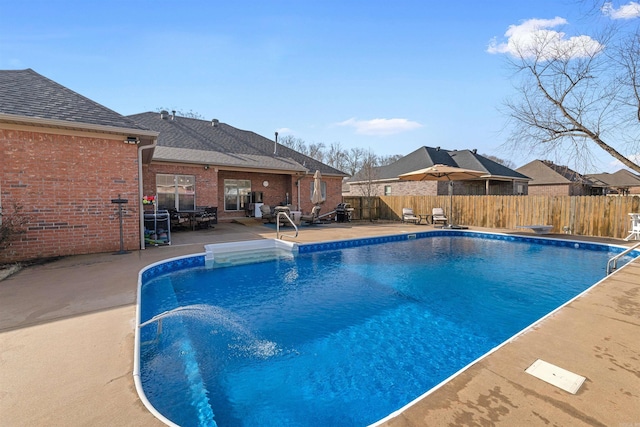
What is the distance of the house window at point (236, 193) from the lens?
15.8 meters

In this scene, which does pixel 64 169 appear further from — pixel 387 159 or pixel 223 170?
pixel 387 159

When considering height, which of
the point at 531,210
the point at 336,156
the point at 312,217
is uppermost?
the point at 336,156

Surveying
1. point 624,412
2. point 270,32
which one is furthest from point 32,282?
point 270,32

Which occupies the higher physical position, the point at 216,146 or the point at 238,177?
the point at 216,146

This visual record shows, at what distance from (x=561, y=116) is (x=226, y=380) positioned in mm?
15850

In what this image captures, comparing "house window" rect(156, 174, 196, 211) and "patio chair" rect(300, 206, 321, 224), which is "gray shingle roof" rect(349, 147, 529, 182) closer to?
"patio chair" rect(300, 206, 321, 224)

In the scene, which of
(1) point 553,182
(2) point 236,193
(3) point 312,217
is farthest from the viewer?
(1) point 553,182

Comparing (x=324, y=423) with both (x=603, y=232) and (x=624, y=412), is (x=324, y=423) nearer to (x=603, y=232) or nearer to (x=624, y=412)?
(x=624, y=412)

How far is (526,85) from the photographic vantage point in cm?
1323

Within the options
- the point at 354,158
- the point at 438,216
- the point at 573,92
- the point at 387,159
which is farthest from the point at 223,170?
the point at 387,159

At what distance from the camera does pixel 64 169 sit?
7105 mm

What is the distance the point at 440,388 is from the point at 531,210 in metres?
14.2

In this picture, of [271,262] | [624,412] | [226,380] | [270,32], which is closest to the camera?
[624,412]

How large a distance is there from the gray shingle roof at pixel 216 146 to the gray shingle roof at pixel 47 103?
4.05 meters
